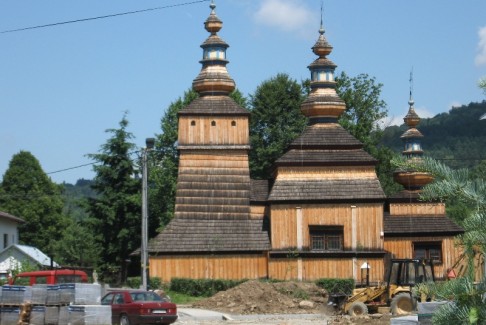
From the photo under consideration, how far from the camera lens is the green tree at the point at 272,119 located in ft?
232

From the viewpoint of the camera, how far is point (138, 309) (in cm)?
2866

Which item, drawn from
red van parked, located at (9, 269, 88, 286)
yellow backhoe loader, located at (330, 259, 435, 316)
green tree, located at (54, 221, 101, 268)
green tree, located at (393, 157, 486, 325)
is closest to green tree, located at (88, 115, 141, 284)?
green tree, located at (54, 221, 101, 268)

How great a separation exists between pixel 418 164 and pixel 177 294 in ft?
131

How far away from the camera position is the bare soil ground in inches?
1574

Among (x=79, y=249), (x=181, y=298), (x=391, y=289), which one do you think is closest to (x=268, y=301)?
(x=181, y=298)

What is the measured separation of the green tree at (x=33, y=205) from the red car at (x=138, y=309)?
53990 mm

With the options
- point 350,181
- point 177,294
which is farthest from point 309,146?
point 177,294

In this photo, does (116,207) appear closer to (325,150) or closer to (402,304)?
(325,150)

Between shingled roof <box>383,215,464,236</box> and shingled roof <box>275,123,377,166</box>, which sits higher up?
shingled roof <box>275,123,377,166</box>

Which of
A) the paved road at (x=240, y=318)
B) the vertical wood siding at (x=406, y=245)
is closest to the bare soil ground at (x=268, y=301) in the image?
the paved road at (x=240, y=318)

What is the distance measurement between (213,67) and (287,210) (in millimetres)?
10627

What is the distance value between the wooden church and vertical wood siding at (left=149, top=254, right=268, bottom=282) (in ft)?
0.17

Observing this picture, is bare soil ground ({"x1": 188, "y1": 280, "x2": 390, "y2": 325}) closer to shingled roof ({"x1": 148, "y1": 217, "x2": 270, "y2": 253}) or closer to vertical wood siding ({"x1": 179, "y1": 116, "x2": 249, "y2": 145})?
shingled roof ({"x1": 148, "y1": 217, "x2": 270, "y2": 253})

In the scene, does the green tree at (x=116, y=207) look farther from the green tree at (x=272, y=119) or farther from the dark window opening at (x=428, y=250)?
the dark window opening at (x=428, y=250)
